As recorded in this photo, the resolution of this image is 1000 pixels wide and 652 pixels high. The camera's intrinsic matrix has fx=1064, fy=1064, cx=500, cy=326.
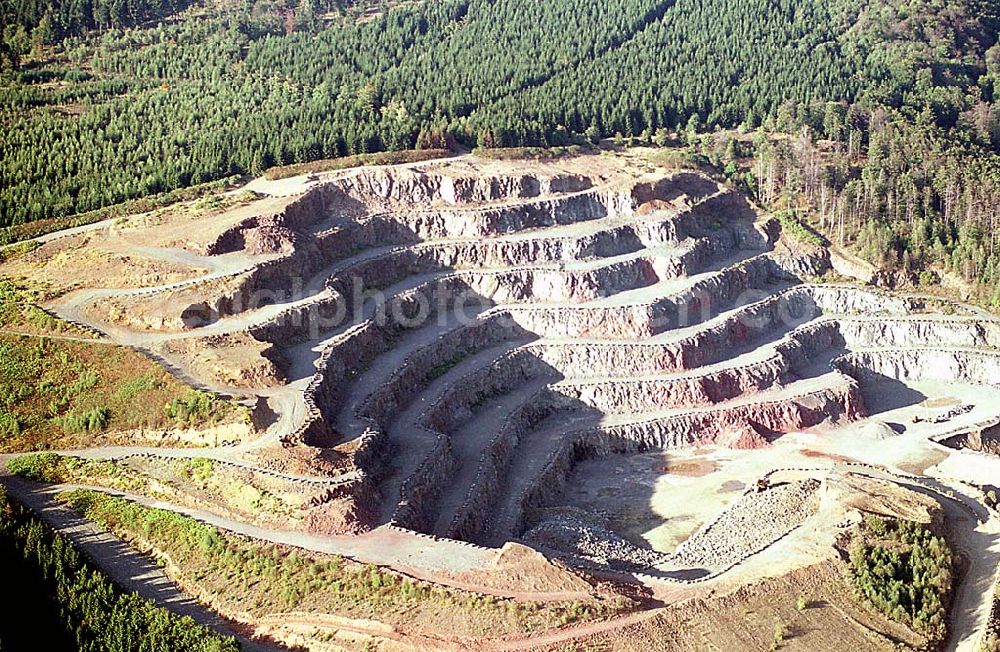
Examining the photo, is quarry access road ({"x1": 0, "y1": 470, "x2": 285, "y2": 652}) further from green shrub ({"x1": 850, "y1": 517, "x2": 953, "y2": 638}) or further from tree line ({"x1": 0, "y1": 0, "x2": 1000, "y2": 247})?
tree line ({"x1": 0, "y1": 0, "x2": 1000, "y2": 247})

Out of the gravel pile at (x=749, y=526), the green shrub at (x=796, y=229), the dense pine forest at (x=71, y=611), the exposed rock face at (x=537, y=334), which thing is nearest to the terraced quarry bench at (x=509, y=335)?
the exposed rock face at (x=537, y=334)

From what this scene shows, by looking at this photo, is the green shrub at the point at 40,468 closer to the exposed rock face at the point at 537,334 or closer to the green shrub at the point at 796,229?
the exposed rock face at the point at 537,334

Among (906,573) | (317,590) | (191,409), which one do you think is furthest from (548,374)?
(317,590)

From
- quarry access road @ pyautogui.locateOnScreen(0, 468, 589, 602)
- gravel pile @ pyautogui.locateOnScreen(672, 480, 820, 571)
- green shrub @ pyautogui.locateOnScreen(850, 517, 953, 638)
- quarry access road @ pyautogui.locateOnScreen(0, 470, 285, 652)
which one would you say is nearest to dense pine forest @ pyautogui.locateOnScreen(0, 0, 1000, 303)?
quarry access road @ pyautogui.locateOnScreen(0, 470, 285, 652)

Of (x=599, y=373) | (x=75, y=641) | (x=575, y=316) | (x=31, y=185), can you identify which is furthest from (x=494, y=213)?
(x=75, y=641)

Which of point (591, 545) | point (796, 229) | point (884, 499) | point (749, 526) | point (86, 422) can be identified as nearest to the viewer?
point (591, 545)

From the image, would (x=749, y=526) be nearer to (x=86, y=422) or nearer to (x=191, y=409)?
(x=191, y=409)

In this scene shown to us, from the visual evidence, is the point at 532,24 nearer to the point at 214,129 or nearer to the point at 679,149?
the point at 679,149
